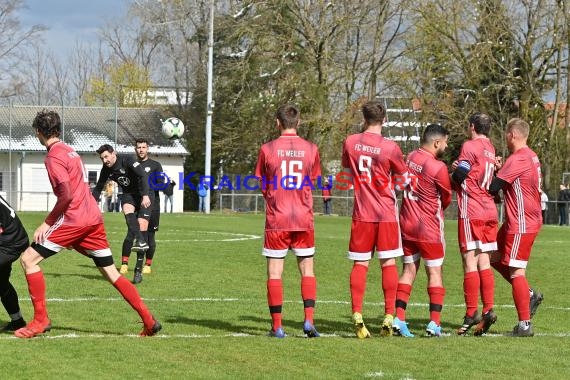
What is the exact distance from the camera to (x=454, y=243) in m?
25.1

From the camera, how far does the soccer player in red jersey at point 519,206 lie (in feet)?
32.7

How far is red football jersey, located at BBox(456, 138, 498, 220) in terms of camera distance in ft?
33.7

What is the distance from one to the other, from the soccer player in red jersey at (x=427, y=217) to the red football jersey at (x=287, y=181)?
111cm

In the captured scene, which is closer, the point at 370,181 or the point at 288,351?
the point at 288,351

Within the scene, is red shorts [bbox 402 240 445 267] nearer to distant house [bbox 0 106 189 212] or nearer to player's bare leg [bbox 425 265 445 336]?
player's bare leg [bbox 425 265 445 336]

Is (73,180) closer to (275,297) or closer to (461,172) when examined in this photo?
(275,297)

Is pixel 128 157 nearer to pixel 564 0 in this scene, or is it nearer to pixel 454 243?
pixel 454 243

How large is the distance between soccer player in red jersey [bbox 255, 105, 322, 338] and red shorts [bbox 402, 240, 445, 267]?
1.07 meters

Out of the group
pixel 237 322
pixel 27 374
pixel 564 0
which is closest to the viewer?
pixel 27 374

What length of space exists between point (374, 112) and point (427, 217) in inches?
48.6

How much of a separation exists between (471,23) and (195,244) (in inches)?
1158

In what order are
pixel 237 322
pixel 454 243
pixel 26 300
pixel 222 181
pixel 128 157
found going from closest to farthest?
1. pixel 237 322
2. pixel 26 300
3. pixel 128 157
4. pixel 454 243
5. pixel 222 181

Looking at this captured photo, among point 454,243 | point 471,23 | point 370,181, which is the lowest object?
point 454,243

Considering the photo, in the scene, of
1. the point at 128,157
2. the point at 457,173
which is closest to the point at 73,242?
the point at 457,173
